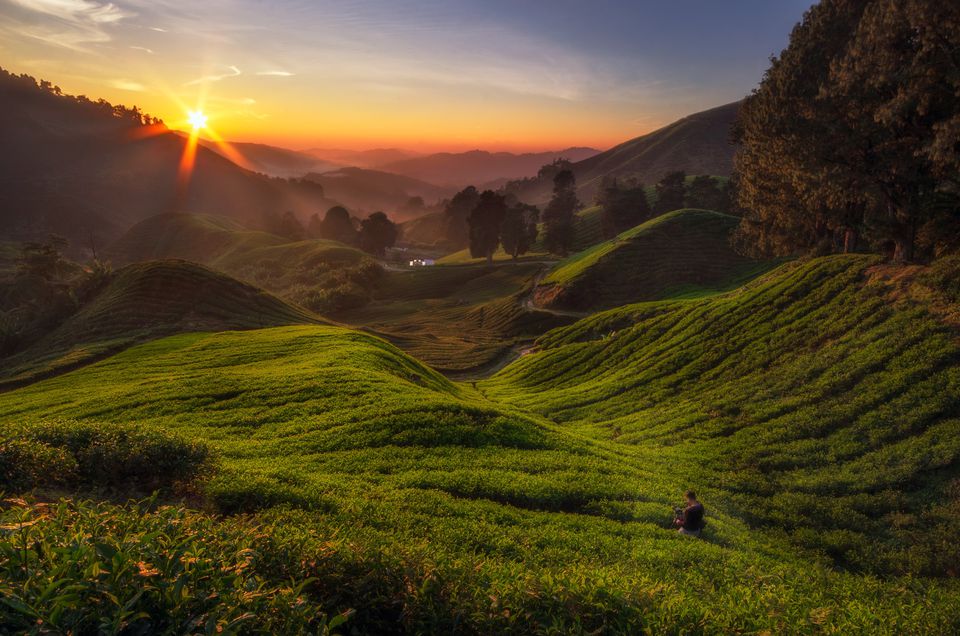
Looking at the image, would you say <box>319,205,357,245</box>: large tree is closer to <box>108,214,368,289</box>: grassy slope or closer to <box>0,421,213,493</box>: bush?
<box>108,214,368,289</box>: grassy slope

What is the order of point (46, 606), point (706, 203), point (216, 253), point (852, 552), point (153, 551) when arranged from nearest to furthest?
point (46, 606) < point (153, 551) < point (852, 552) < point (706, 203) < point (216, 253)

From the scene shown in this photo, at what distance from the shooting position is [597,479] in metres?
16.5

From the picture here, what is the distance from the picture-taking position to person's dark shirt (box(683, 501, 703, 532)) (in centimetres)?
1407

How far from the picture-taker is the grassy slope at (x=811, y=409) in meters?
16.1

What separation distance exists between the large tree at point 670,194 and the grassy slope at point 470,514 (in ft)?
373

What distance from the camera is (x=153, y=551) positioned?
5.64 m

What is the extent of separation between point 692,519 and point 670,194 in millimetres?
129015

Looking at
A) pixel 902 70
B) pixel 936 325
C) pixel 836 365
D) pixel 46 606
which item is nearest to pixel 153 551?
pixel 46 606

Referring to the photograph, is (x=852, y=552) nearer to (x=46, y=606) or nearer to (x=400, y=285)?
(x=46, y=606)

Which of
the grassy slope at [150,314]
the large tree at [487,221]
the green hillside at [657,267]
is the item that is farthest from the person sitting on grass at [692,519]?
the large tree at [487,221]

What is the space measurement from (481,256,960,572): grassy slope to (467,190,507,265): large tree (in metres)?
91.7

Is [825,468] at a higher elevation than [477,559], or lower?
lower

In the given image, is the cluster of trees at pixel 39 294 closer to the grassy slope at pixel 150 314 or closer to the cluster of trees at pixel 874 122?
the grassy slope at pixel 150 314

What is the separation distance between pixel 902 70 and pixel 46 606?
39247 millimetres
